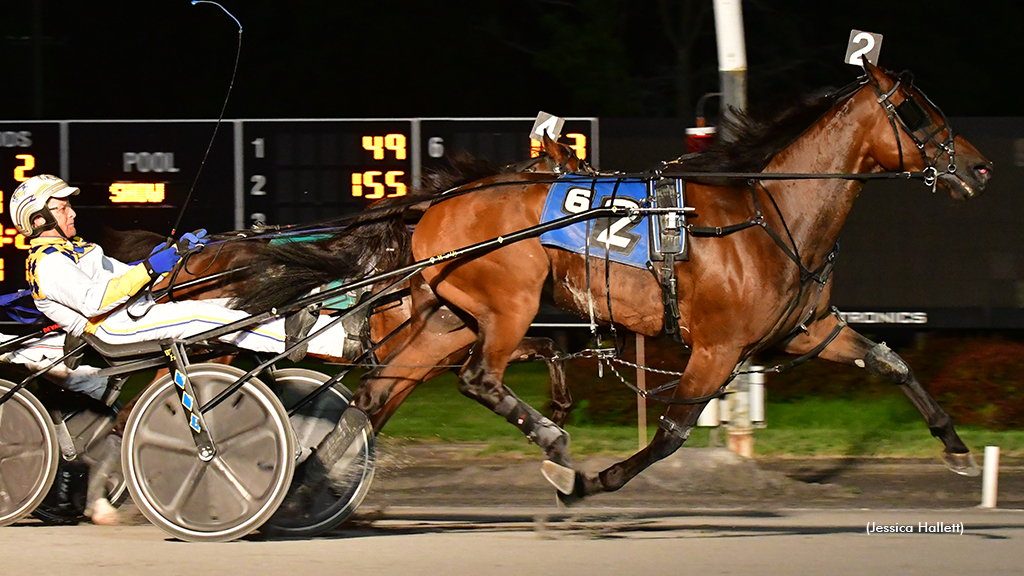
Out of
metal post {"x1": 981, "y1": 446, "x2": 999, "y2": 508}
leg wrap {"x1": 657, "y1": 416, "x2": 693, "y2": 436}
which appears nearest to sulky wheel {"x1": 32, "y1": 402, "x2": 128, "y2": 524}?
leg wrap {"x1": 657, "y1": 416, "x2": 693, "y2": 436}

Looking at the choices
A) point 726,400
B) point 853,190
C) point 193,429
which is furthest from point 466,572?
point 726,400

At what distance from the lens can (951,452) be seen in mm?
6395

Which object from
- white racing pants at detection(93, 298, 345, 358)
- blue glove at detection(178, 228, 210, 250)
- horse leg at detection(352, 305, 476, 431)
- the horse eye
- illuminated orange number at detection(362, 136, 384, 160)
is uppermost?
the horse eye

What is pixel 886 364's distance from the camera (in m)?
6.41

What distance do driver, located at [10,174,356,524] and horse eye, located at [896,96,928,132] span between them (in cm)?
291

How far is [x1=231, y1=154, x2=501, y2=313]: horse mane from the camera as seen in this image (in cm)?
689

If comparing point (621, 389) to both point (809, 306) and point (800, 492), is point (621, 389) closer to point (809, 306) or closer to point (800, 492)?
point (800, 492)

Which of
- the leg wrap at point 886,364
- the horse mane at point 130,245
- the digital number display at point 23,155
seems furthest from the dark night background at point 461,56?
the leg wrap at point 886,364

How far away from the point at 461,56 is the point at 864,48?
13.3 meters

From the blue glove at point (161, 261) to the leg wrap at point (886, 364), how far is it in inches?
125

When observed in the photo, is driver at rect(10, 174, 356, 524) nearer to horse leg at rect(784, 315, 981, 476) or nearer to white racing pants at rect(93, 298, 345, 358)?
white racing pants at rect(93, 298, 345, 358)

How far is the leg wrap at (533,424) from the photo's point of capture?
624cm

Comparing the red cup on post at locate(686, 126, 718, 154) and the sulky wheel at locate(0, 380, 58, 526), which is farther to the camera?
the red cup on post at locate(686, 126, 718, 154)

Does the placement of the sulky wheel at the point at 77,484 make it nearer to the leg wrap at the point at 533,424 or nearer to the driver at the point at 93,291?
the driver at the point at 93,291
